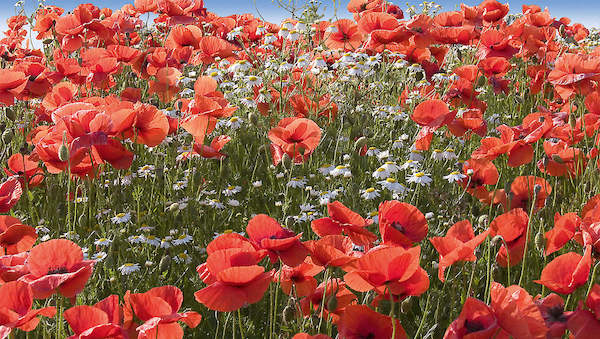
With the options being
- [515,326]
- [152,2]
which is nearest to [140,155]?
[152,2]

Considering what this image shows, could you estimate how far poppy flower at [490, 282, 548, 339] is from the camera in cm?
130

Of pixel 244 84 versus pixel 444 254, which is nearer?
pixel 444 254

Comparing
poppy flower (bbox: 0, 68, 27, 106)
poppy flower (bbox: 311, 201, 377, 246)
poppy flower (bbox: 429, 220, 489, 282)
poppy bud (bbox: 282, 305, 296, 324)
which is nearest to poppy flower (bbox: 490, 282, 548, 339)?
poppy flower (bbox: 429, 220, 489, 282)

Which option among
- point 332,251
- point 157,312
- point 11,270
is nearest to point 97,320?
point 157,312

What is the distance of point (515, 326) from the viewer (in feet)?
4.26

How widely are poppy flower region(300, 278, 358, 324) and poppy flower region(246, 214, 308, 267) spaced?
0.18 m

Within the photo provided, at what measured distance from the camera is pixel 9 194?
2318 mm

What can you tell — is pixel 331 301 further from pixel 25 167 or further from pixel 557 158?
pixel 25 167

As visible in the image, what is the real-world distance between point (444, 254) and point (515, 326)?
1.10ft

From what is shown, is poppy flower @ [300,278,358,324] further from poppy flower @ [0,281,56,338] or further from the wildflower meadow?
poppy flower @ [0,281,56,338]

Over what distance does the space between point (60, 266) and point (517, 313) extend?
974mm

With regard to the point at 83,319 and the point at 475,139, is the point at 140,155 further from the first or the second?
the point at 83,319

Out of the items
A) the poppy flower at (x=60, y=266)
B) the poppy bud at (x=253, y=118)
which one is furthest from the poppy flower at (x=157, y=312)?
the poppy bud at (x=253, y=118)

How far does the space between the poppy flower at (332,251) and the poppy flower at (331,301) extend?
0.40ft
